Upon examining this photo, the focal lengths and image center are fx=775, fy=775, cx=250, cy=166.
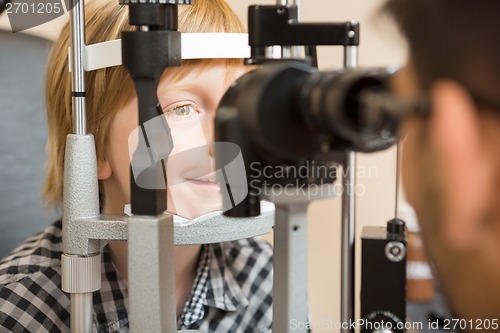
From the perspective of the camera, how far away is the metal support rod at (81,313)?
0.89 meters

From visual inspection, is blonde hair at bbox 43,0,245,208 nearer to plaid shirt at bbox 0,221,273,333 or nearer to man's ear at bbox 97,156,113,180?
man's ear at bbox 97,156,113,180

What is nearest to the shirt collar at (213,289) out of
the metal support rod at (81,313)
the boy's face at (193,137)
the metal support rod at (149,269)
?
the boy's face at (193,137)

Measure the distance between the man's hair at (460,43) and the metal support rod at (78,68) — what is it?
40 cm

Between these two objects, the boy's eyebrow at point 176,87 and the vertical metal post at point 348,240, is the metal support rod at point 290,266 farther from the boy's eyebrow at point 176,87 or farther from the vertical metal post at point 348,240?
the boy's eyebrow at point 176,87

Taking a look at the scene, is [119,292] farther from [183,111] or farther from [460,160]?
[460,160]

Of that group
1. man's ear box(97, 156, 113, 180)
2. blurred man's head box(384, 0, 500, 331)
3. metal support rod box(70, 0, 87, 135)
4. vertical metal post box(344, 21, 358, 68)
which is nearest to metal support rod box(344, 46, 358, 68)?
vertical metal post box(344, 21, 358, 68)

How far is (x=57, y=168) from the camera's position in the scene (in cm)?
130

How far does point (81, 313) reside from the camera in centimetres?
89

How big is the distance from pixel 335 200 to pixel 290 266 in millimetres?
1067

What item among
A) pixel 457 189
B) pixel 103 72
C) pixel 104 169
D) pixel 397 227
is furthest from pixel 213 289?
pixel 457 189

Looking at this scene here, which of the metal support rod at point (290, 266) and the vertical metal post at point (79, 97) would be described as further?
the vertical metal post at point (79, 97)

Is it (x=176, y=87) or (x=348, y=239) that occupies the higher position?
(x=176, y=87)

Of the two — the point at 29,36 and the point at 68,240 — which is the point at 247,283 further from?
the point at 29,36

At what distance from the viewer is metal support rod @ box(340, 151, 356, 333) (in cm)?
85
